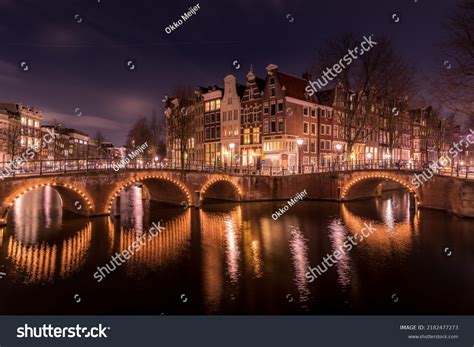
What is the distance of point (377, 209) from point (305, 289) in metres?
29.7

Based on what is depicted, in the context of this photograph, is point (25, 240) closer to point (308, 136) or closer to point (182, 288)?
point (182, 288)

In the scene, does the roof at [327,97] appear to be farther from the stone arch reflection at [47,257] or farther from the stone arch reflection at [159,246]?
the stone arch reflection at [47,257]

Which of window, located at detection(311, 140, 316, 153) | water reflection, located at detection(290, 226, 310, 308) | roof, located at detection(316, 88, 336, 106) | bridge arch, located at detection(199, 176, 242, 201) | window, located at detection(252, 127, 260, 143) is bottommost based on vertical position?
water reflection, located at detection(290, 226, 310, 308)

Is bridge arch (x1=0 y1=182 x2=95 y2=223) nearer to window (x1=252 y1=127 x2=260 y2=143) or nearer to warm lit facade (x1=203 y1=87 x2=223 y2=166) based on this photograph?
window (x1=252 y1=127 x2=260 y2=143)

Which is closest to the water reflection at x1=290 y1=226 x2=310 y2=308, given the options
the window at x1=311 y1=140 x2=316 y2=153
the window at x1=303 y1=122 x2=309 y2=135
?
the window at x1=303 y1=122 x2=309 y2=135

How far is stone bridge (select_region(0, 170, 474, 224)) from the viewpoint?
33219 mm

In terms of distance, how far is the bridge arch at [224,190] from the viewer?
4770 cm

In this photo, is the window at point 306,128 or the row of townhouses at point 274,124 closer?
the row of townhouses at point 274,124

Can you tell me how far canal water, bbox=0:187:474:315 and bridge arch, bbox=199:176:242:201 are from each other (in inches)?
420

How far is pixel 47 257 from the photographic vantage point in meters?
23.0

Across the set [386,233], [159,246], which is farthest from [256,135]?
[159,246]

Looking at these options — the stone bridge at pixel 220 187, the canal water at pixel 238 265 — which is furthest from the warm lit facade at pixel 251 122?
the canal water at pixel 238 265

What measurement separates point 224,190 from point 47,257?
101 ft

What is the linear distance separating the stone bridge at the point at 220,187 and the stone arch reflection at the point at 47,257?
240 inches
